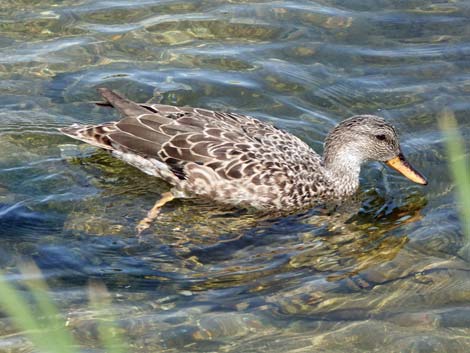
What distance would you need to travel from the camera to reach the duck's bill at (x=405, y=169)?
326 inches

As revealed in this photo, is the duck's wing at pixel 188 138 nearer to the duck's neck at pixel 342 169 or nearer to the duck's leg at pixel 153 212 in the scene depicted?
the duck's leg at pixel 153 212

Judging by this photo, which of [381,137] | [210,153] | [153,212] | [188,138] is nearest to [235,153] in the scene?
[210,153]

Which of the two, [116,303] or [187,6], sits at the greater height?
[187,6]

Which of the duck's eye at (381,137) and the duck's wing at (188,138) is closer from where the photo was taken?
the duck's wing at (188,138)

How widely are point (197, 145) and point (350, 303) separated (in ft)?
7.78

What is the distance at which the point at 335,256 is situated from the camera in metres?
7.25

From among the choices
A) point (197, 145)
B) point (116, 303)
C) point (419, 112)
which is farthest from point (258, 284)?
point (419, 112)

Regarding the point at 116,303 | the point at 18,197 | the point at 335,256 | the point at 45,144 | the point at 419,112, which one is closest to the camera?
the point at 116,303

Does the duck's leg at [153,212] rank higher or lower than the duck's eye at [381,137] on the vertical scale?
lower

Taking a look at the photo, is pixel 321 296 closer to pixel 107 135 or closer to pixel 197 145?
pixel 197 145

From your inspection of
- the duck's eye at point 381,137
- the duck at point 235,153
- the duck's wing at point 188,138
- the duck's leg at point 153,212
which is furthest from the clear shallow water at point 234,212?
the duck's eye at point 381,137

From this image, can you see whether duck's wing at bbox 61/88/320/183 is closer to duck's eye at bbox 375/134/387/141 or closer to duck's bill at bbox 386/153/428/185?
duck's eye at bbox 375/134/387/141

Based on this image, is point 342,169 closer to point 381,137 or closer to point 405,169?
point 381,137

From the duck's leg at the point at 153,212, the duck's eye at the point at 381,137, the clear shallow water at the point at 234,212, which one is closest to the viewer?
the clear shallow water at the point at 234,212
